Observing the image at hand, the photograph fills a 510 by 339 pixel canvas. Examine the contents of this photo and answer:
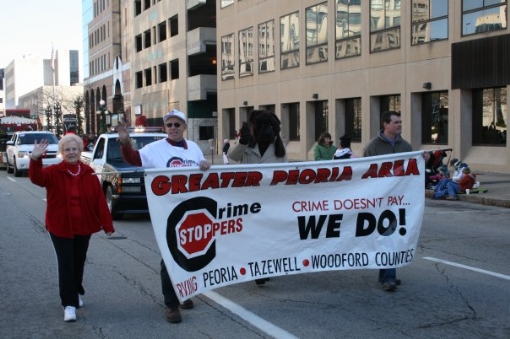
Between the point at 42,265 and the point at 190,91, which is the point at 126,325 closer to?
the point at 42,265

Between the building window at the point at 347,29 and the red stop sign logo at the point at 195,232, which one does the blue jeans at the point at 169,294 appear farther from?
the building window at the point at 347,29

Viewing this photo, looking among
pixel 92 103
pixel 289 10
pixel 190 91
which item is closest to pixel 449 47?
pixel 289 10

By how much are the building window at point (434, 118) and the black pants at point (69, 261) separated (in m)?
21.6

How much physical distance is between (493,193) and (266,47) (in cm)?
2297

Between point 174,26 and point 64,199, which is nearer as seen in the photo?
point 64,199

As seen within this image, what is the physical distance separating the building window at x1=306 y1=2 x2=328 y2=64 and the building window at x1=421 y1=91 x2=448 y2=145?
7.33m

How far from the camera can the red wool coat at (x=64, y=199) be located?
574 centimetres

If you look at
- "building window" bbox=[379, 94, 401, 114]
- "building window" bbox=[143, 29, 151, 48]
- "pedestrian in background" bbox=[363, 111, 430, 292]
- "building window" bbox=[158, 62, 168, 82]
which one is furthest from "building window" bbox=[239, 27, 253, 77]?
"pedestrian in background" bbox=[363, 111, 430, 292]

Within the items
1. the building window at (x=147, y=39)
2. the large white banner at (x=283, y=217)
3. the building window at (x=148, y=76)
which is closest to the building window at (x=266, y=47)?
the building window at (x=148, y=76)

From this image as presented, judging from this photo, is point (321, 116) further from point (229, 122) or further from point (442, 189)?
point (442, 189)

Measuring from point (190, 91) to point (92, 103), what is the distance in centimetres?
4051

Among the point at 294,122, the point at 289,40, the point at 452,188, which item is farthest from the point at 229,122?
the point at 452,188

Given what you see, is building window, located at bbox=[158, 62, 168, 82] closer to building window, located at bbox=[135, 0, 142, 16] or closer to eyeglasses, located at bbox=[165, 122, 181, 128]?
building window, located at bbox=[135, 0, 142, 16]

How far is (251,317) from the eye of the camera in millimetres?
5871
